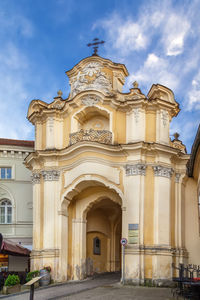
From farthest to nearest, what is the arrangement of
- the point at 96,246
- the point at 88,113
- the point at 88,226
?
the point at 96,246 → the point at 88,226 → the point at 88,113

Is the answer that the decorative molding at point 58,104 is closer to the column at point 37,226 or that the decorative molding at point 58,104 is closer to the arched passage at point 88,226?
the column at point 37,226

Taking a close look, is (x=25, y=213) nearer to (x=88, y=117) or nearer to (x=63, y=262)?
(x=63, y=262)

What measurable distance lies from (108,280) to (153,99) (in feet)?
33.0

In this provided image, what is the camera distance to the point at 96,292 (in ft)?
63.5

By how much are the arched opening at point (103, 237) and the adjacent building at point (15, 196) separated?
13.8 feet

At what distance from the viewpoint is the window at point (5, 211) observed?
96.8 feet

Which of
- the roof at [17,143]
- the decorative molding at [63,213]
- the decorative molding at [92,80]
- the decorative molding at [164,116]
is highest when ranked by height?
the decorative molding at [92,80]

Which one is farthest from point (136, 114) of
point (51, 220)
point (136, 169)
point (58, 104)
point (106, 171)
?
point (51, 220)

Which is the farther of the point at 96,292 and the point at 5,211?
the point at 5,211

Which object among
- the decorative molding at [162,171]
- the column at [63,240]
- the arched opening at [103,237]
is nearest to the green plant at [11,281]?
the column at [63,240]

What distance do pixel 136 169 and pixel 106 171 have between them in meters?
1.62

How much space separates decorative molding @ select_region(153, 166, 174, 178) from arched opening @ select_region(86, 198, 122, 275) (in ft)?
15.5

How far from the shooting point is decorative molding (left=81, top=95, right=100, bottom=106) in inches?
978

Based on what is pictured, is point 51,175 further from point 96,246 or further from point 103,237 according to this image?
point 103,237
